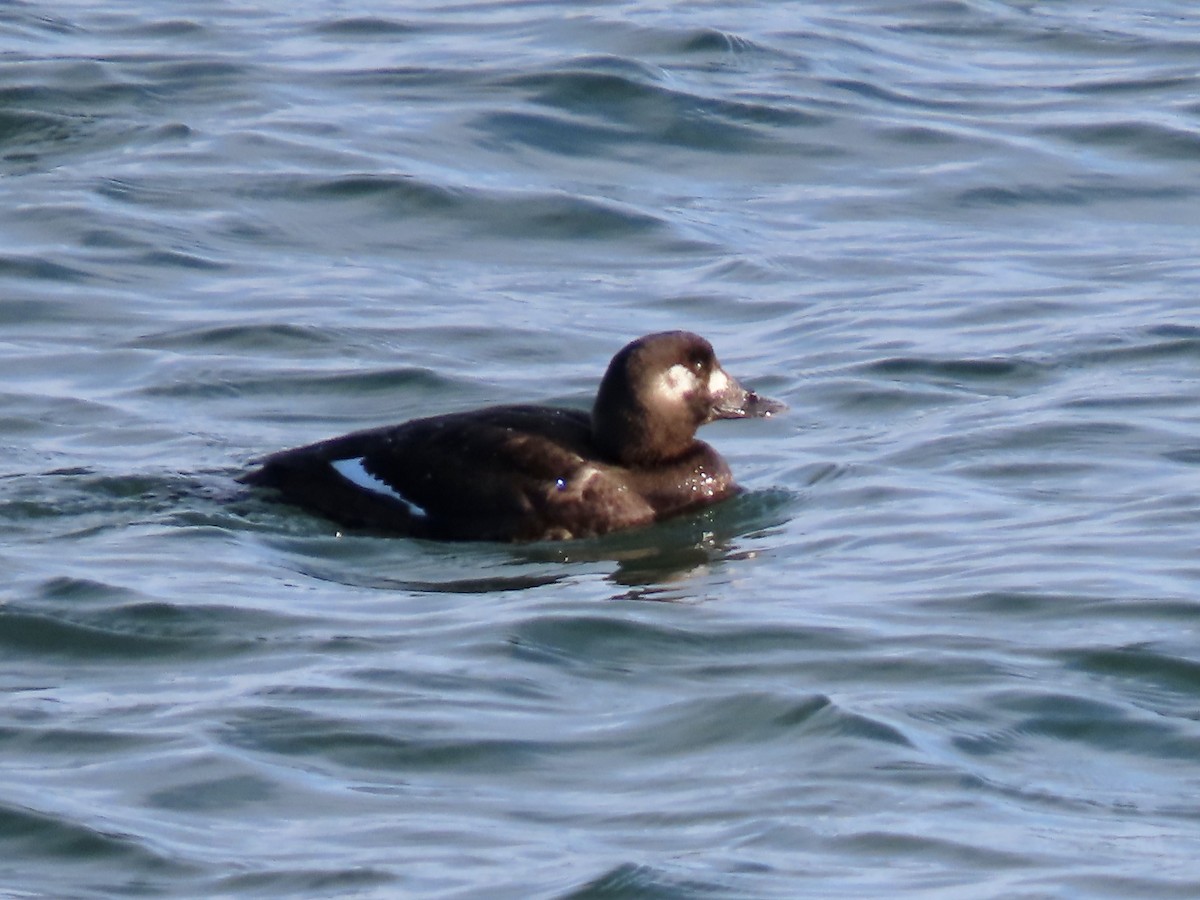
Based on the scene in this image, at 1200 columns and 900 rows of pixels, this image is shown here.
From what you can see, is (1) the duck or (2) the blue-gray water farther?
(1) the duck

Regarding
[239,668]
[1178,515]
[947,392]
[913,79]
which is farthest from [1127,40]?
[239,668]

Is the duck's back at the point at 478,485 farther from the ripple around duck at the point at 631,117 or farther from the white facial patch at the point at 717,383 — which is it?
the ripple around duck at the point at 631,117

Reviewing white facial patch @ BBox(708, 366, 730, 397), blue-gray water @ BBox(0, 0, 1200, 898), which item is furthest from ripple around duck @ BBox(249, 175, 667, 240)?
white facial patch @ BBox(708, 366, 730, 397)

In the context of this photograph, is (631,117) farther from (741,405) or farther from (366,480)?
(366,480)

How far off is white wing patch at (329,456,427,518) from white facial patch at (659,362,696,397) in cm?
95

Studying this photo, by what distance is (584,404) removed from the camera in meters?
9.80

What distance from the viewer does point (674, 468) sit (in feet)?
27.3

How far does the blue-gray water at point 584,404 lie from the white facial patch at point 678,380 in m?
0.48

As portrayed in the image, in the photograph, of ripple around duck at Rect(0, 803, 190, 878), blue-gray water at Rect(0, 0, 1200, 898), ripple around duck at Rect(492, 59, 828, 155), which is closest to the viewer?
ripple around duck at Rect(0, 803, 190, 878)

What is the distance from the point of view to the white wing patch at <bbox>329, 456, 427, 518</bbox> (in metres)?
7.99

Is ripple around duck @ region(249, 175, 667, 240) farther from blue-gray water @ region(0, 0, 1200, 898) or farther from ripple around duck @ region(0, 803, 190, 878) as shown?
ripple around duck @ region(0, 803, 190, 878)

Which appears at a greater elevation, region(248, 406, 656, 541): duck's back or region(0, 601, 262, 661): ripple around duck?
region(248, 406, 656, 541): duck's back

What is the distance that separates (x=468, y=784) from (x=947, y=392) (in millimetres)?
4622

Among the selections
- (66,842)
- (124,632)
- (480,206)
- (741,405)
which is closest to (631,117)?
(480,206)
